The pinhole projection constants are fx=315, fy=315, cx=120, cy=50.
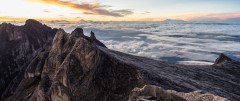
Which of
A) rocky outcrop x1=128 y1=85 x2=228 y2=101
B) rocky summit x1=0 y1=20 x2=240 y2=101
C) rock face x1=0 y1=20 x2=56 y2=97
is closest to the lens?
rocky outcrop x1=128 y1=85 x2=228 y2=101

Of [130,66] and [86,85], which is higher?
[130,66]

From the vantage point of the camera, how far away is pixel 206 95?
951 inches

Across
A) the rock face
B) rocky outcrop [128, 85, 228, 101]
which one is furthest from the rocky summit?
the rock face

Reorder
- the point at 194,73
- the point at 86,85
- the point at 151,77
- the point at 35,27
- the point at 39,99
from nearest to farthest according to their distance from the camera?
the point at 151,77, the point at 86,85, the point at 39,99, the point at 194,73, the point at 35,27

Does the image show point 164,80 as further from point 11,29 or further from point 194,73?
point 11,29

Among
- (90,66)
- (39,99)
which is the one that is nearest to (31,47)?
(39,99)

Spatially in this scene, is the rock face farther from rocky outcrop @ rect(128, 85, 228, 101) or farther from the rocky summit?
rocky outcrop @ rect(128, 85, 228, 101)

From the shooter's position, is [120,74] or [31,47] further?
[31,47]

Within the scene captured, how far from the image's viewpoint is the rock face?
401 feet

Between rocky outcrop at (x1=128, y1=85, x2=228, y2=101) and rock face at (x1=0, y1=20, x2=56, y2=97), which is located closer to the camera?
rocky outcrop at (x1=128, y1=85, x2=228, y2=101)

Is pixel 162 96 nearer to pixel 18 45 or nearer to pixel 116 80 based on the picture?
pixel 116 80

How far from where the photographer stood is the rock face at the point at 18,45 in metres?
122

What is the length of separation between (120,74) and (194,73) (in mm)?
22916

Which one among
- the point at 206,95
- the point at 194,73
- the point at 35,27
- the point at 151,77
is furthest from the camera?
the point at 35,27
